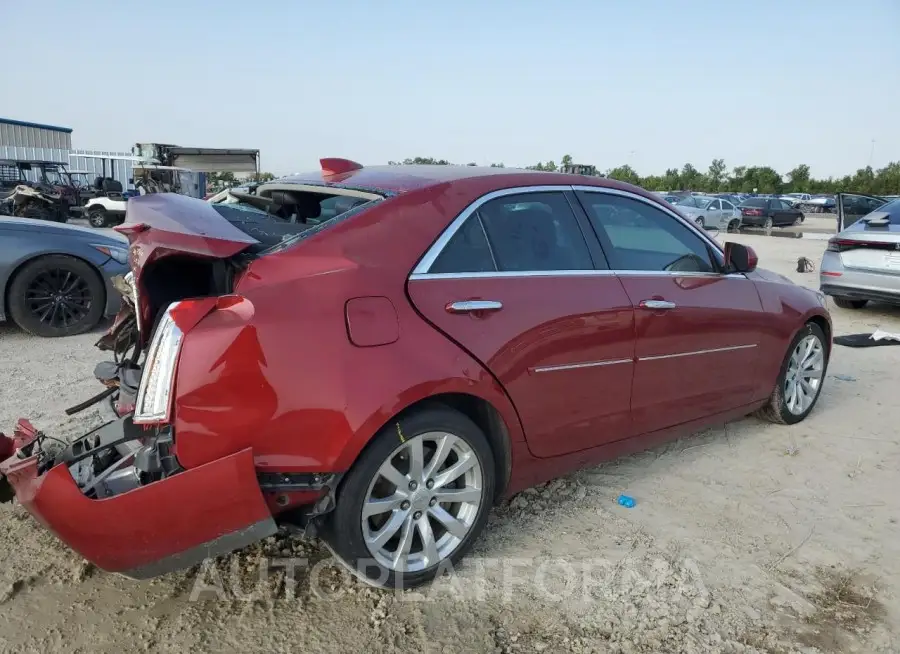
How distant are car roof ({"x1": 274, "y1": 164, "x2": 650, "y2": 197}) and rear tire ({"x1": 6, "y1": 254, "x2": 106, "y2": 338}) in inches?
141

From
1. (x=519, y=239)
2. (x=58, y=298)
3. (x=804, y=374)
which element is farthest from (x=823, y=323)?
(x=58, y=298)

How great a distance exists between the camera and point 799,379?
4578mm

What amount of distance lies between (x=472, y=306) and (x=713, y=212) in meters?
25.6

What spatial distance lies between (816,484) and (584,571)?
1.75 m

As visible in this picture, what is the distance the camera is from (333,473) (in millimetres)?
2336

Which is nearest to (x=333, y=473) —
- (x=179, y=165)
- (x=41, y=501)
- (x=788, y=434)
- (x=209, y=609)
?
(x=209, y=609)

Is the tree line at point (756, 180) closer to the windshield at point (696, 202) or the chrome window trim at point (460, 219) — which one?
the windshield at point (696, 202)

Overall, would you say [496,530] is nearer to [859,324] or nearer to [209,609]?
[209,609]

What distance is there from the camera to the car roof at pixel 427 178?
2.89m

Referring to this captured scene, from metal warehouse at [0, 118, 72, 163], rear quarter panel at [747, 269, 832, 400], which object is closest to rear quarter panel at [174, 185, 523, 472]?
rear quarter panel at [747, 269, 832, 400]

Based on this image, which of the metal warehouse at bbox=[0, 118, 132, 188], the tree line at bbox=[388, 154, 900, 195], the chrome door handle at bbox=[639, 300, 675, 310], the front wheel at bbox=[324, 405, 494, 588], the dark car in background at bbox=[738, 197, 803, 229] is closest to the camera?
the front wheel at bbox=[324, 405, 494, 588]

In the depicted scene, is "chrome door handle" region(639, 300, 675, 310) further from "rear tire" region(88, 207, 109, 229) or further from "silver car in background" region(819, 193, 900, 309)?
"rear tire" region(88, 207, 109, 229)

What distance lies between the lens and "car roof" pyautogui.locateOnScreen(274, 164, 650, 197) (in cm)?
289

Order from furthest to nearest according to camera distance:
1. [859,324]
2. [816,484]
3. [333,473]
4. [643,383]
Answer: [859,324]
[816,484]
[643,383]
[333,473]
